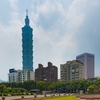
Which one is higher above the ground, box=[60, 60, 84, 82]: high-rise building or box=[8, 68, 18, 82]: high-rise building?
box=[60, 60, 84, 82]: high-rise building

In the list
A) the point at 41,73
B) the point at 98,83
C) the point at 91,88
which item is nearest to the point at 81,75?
the point at 41,73

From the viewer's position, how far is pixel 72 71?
452 feet

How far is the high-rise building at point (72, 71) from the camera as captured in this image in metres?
134

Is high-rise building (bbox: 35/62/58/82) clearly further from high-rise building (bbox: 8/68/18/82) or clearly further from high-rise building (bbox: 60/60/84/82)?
high-rise building (bbox: 8/68/18/82)

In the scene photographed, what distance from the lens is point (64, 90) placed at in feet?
307

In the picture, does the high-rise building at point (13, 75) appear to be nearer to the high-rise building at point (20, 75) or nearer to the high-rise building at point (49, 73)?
the high-rise building at point (20, 75)

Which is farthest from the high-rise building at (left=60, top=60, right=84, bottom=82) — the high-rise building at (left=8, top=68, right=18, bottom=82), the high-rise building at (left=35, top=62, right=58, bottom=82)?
the high-rise building at (left=8, top=68, right=18, bottom=82)

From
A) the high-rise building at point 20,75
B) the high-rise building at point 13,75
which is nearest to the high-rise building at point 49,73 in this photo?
the high-rise building at point 20,75

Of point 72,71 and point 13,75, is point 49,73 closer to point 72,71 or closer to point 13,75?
point 72,71

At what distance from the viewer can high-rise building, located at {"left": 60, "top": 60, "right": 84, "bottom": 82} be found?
134 m

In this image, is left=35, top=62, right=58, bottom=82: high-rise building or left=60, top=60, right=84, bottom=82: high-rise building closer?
left=60, top=60, right=84, bottom=82: high-rise building

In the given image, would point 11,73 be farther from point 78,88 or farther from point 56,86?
point 78,88

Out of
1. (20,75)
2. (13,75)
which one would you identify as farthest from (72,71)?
(13,75)

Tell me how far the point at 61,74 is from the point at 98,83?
2519 inches
